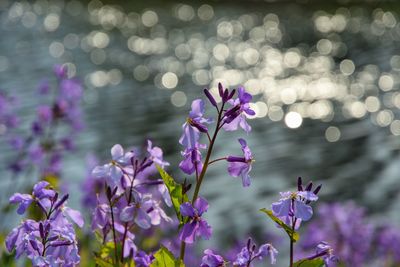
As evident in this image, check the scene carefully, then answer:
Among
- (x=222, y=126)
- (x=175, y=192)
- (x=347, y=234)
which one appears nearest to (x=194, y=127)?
(x=222, y=126)

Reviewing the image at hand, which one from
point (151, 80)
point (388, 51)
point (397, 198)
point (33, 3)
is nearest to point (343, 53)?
point (388, 51)

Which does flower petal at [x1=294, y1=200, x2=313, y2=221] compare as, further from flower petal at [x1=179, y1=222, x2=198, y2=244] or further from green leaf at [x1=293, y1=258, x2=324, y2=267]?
flower petal at [x1=179, y1=222, x2=198, y2=244]

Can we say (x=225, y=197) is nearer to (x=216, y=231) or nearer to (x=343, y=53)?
(x=216, y=231)

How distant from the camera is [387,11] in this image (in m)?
31.3

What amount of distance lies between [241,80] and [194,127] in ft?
66.3

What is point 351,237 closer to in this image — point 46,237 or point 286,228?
point 286,228

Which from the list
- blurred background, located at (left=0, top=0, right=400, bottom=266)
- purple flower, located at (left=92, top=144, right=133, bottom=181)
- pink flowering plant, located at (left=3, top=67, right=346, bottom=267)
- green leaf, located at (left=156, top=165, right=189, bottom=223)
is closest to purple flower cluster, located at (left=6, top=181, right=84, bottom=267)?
pink flowering plant, located at (left=3, top=67, right=346, bottom=267)

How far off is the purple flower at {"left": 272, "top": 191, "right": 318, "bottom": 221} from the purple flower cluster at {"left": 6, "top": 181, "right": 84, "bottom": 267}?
21.3 inches

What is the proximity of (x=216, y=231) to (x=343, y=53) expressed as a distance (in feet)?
47.6

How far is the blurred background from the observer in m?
14.0

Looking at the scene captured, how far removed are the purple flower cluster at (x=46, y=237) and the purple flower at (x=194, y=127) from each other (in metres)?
0.38

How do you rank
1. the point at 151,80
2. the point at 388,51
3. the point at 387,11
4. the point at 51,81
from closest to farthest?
the point at 51,81 < the point at 151,80 < the point at 388,51 < the point at 387,11

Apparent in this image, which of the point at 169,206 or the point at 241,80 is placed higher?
the point at 241,80

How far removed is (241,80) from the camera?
22312mm
